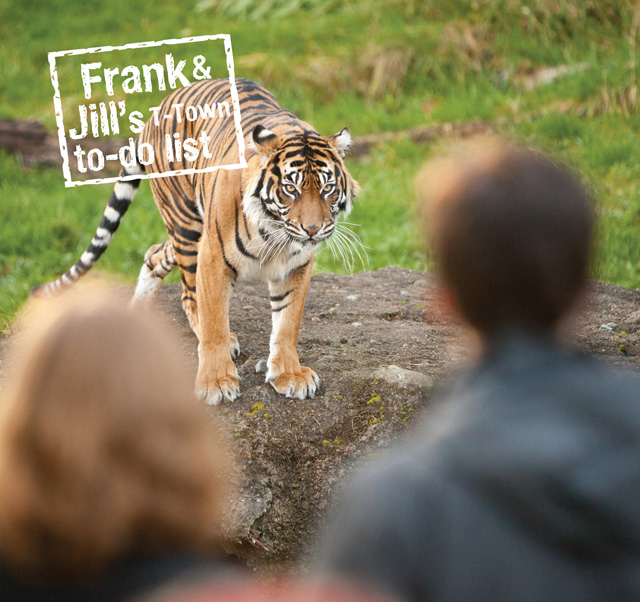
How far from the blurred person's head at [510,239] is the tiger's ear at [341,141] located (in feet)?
7.55

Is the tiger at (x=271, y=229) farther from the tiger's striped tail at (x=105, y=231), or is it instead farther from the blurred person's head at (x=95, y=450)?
the blurred person's head at (x=95, y=450)

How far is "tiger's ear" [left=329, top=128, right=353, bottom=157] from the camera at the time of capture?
12.4 feet

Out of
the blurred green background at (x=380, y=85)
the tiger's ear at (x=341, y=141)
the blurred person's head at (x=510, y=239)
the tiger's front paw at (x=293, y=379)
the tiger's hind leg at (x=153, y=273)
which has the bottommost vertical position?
the tiger's front paw at (x=293, y=379)

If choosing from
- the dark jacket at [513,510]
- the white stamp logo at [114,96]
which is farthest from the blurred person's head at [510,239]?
the white stamp logo at [114,96]

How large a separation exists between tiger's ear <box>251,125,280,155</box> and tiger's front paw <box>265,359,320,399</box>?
3.40 ft

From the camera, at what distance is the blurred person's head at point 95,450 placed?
113 cm

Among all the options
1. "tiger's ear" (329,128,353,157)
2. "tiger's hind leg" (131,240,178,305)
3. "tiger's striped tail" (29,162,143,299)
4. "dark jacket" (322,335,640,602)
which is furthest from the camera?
"tiger's striped tail" (29,162,143,299)

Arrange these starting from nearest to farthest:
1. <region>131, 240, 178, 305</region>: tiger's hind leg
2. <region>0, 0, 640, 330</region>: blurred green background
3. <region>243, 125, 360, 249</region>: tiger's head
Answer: <region>243, 125, 360, 249</region>: tiger's head, <region>131, 240, 178, 305</region>: tiger's hind leg, <region>0, 0, 640, 330</region>: blurred green background

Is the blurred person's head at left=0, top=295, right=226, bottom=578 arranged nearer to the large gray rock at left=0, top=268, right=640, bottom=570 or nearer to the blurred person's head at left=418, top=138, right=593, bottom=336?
the blurred person's head at left=418, top=138, right=593, bottom=336

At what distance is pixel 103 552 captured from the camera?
1171 mm

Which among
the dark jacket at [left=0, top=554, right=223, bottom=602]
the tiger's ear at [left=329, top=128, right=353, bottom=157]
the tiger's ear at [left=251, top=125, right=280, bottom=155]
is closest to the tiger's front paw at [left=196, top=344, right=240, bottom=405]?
the tiger's ear at [left=251, top=125, right=280, bottom=155]

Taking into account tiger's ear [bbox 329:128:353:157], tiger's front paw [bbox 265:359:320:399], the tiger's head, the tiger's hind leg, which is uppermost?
tiger's ear [bbox 329:128:353:157]

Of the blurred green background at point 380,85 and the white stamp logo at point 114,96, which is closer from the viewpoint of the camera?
the blurred green background at point 380,85

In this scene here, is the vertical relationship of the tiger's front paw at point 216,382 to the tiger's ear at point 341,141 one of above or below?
below
